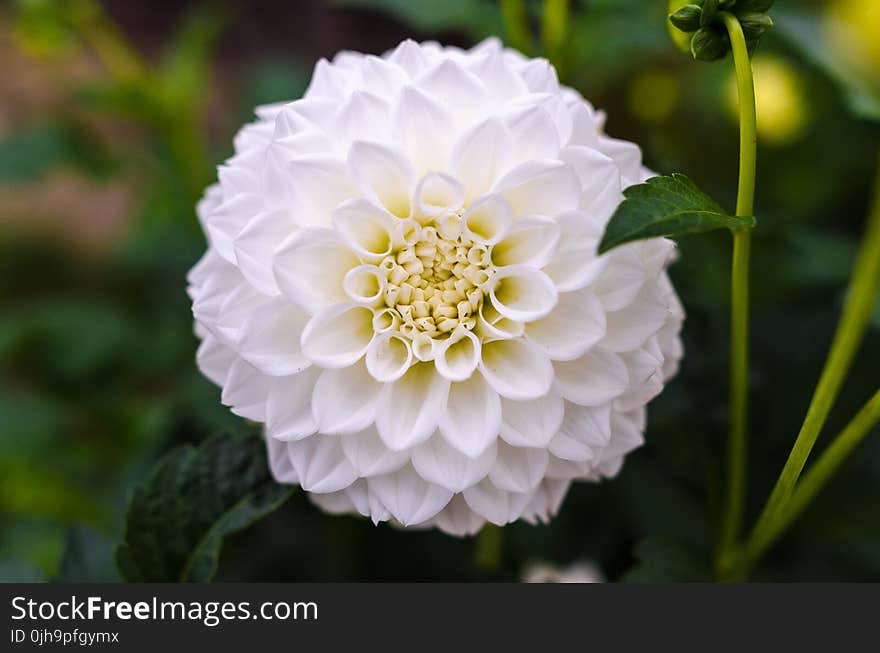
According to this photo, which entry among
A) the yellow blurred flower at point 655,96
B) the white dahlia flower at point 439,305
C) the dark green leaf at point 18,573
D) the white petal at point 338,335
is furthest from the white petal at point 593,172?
the yellow blurred flower at point 655,96

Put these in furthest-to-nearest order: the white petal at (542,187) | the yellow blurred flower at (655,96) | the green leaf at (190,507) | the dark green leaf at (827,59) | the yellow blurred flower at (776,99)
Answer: the yellow blurred flower at (655,96) < the yellow blurred flower at (776,99) < the dark green leaf at (827,59) < the green leaf at (190,507) < the white petal at (542,187)

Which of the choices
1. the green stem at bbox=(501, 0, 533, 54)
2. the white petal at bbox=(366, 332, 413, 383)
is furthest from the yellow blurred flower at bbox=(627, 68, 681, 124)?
the white petal at bbox=(366, 332, 413, 383)

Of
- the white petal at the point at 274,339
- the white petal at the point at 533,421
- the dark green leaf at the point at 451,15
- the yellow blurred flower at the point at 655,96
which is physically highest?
the dark green leaf at the point at 451,15

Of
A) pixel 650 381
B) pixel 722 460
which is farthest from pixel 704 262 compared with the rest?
pixel 650 381

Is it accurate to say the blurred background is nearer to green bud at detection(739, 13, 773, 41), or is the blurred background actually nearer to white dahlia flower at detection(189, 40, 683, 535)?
white dahlia flower at detection(189, 40, 683, 535)

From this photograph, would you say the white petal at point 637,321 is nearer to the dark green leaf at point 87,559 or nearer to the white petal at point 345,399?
the white petal at point 345,399

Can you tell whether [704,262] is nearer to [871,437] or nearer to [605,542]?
[871,437]

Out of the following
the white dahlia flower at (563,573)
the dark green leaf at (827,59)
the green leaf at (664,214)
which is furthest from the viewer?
the white dahlia flower at (563,573)

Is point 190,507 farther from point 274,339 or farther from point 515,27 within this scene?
point 515,27
